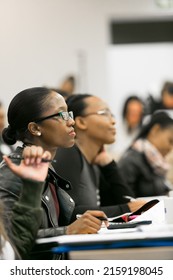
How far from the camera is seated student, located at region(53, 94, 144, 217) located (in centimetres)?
245

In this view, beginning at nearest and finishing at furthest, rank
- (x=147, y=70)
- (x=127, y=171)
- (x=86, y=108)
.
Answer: (x=86, y=108) → (x=127, y=171) → (x=147, y=70)

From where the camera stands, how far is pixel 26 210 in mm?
1733

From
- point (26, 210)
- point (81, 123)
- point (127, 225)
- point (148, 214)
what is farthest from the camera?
point (81, 123)

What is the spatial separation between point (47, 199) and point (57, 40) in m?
2.63

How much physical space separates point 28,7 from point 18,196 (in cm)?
118

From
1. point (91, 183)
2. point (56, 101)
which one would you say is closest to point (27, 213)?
point (56, 101)

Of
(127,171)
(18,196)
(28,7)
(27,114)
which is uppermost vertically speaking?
(28,7)

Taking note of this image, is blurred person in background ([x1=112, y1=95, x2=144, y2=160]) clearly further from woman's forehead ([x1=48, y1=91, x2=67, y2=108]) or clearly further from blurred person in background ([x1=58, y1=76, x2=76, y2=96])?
woman's forehead ([x1=48, y1=91, x2=67, y2=108])

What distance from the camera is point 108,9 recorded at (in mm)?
7098

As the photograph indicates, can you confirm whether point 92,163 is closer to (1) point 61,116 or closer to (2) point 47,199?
(1) point 61,116

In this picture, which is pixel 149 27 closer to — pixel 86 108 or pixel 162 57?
pixel 162 57
